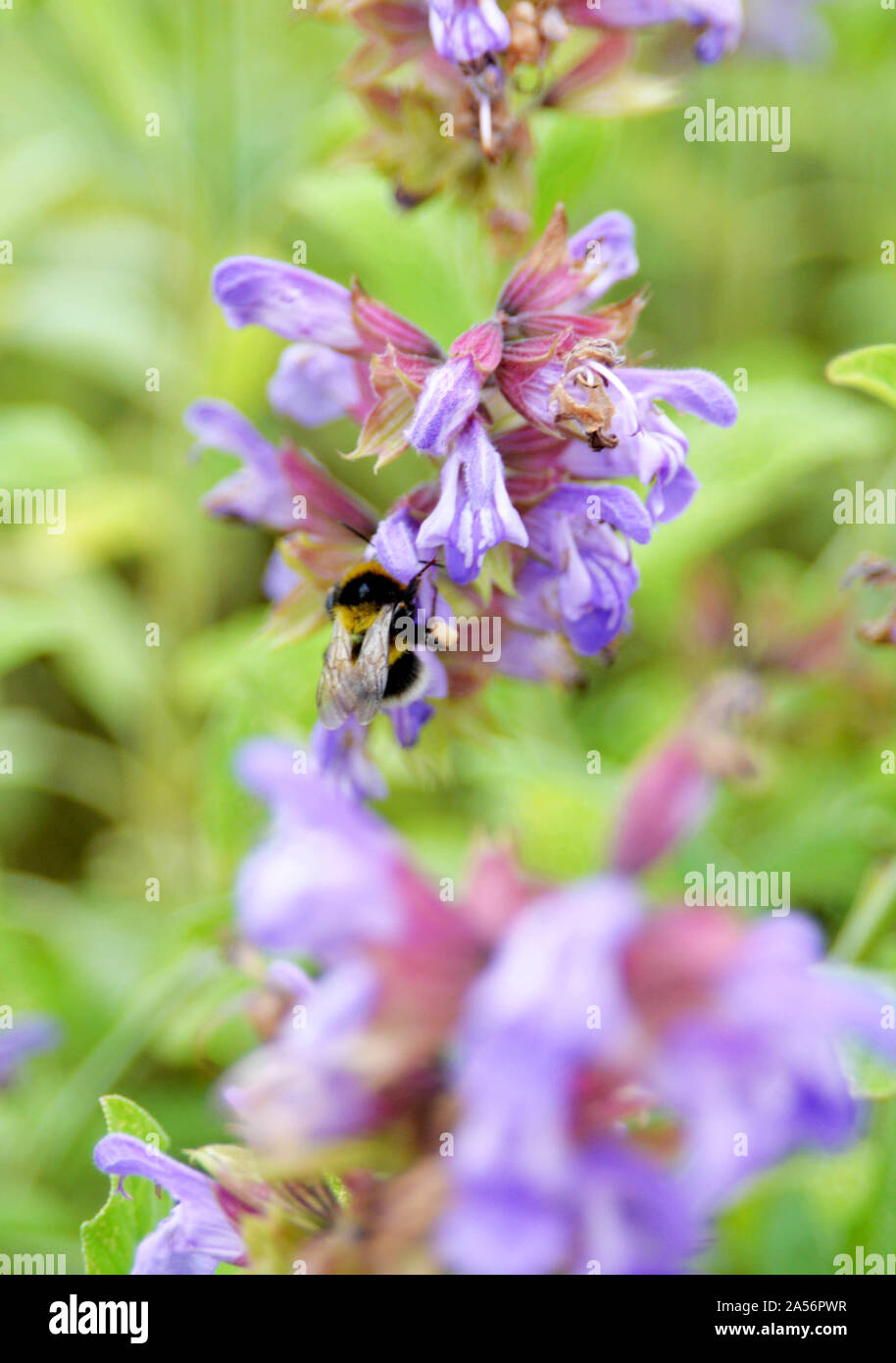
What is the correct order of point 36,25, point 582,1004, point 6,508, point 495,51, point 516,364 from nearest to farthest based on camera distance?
point 582,1004 → point 516,364 → point 495,51 → point 6,508 → point 36,25

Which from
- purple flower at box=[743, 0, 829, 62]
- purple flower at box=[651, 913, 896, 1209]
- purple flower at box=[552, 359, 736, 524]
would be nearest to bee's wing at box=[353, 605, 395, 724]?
purple flower at box=[552, 359, 736, 524]

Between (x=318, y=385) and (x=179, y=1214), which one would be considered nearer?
(x=179, y=1214)

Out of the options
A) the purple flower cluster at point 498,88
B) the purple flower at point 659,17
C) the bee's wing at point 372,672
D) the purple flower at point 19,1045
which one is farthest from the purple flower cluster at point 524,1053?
the purple flower at point 19,1045

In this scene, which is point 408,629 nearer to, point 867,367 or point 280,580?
point 280,580

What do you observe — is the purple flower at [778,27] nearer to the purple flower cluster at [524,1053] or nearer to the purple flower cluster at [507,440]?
the purple flower cluster at [507,440]

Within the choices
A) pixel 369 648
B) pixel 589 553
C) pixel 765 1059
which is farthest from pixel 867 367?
pixel 765 1059

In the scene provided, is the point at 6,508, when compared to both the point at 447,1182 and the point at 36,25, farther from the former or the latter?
the point at 447,1182

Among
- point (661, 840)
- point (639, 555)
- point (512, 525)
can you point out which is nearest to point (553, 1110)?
point (661, 840)
